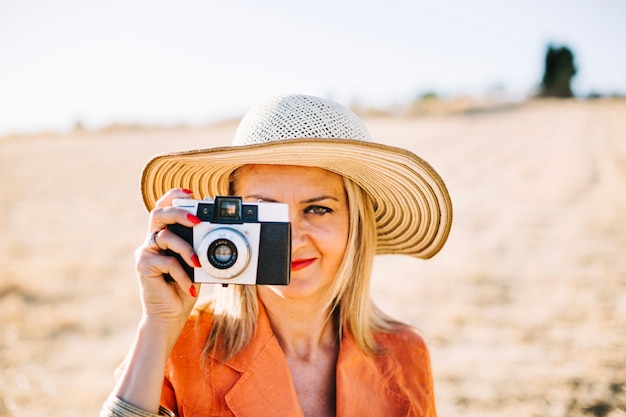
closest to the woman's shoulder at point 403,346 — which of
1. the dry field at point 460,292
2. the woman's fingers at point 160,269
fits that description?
the woman's fingers at point 160,269

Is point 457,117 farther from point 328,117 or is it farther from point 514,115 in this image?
point 328,117

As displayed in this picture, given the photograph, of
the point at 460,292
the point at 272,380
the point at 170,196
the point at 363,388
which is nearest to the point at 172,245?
the point at 170,196

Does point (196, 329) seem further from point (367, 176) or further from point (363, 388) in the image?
point (367, 176)

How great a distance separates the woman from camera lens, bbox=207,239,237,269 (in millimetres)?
54

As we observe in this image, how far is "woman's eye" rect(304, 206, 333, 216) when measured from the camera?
6.18ft

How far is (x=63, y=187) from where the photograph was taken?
10.0 metres

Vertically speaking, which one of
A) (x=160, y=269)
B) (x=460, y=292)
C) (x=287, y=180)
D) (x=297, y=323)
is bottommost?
(x=460, y=292)

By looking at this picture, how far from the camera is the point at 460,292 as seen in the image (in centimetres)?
520

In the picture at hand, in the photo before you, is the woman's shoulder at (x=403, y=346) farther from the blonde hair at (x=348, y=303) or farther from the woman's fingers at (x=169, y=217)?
the woman's fingers at (x=169, y=217)

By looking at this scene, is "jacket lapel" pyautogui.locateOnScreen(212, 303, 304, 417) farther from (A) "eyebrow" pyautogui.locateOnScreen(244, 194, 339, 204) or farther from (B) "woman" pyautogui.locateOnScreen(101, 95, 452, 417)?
(A) "eyebrow" pyautogui.locateOnScreen(244, 194, 339, 204)

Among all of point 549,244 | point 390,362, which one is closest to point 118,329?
point 390,362

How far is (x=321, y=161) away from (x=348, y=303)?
69 cm

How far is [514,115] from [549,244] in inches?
751

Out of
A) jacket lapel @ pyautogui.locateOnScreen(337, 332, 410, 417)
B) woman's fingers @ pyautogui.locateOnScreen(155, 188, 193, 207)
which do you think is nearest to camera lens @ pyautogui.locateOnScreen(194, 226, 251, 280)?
woman's fingers @ pyautogui.locateOnScreen(155, 188, 193, 207)
